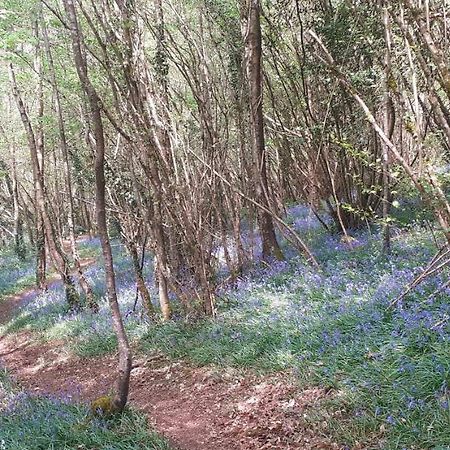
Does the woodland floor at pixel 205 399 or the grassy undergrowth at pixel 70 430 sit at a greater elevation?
the grassy undergrowth at pixel 70 430

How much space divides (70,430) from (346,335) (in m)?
3.02

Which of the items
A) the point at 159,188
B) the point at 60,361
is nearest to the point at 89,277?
the point at 60,361

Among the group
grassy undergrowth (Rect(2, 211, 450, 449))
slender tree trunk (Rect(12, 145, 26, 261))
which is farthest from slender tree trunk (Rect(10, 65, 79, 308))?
slender tree trunk (Rect(12, 145, 26, 261))

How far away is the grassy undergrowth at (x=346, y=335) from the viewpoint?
3.89m

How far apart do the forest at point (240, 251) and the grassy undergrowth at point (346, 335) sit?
0.08 ft

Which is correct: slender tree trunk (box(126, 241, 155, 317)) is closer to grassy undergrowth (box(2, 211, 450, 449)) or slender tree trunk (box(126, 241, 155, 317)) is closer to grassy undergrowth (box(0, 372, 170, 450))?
grassy undergrowth (box(2, 211, 450, 449))

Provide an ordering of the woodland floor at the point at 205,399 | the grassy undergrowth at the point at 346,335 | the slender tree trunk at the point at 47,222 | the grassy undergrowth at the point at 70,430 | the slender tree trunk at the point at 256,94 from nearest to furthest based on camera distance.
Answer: the grassy undergrowth at the point at 346,335, the woodland floor at the point at 205,399, the grassy undergrowth at the point at 70,430, the slender tree trunk at the point at 256,94, the slender tree trunk at the point at 47,222

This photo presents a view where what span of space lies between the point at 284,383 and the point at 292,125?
21.9 feet

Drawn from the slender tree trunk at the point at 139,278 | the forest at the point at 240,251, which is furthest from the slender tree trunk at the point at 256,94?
the slender tree trunk at the point at 139,278

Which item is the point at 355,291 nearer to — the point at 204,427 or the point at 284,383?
the point at 284,383

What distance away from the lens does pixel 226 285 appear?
27.9ft

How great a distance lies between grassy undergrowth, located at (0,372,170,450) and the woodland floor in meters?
0.27

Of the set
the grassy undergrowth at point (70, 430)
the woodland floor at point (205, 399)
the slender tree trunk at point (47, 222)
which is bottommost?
the woodland floor at point (205, 399)

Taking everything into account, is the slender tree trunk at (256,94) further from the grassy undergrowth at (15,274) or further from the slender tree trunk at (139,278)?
the grassy undergrowth at (15,274)
